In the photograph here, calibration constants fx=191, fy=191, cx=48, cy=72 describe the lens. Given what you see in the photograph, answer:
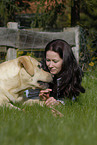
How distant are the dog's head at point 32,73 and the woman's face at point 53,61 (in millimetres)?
327

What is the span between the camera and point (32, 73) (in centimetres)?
267

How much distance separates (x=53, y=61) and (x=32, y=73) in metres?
0.58

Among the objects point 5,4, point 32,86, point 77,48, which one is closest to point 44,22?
point 5,4

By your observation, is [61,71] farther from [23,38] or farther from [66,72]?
[23,38]

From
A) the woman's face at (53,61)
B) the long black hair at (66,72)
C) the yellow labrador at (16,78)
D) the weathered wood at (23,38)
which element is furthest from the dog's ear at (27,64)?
the weathered wood at (23,38)

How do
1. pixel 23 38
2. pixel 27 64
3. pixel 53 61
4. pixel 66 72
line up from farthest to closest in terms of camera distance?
Result: pixel 23 38
pixel 66 72
pixel 53 61
pixel 27 64

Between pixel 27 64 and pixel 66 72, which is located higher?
pixel 27 64

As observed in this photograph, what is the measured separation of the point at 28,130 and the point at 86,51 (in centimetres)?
448

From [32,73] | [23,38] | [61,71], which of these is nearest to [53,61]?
[61,71]

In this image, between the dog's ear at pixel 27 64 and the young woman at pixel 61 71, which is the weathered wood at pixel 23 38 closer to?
the young woman at pixel 61 71

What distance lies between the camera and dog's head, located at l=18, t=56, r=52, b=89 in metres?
2.63

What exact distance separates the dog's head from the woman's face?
1.07 feet

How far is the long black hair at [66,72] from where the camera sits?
3168 mm

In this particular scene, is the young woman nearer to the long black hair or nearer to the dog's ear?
the long black hair
